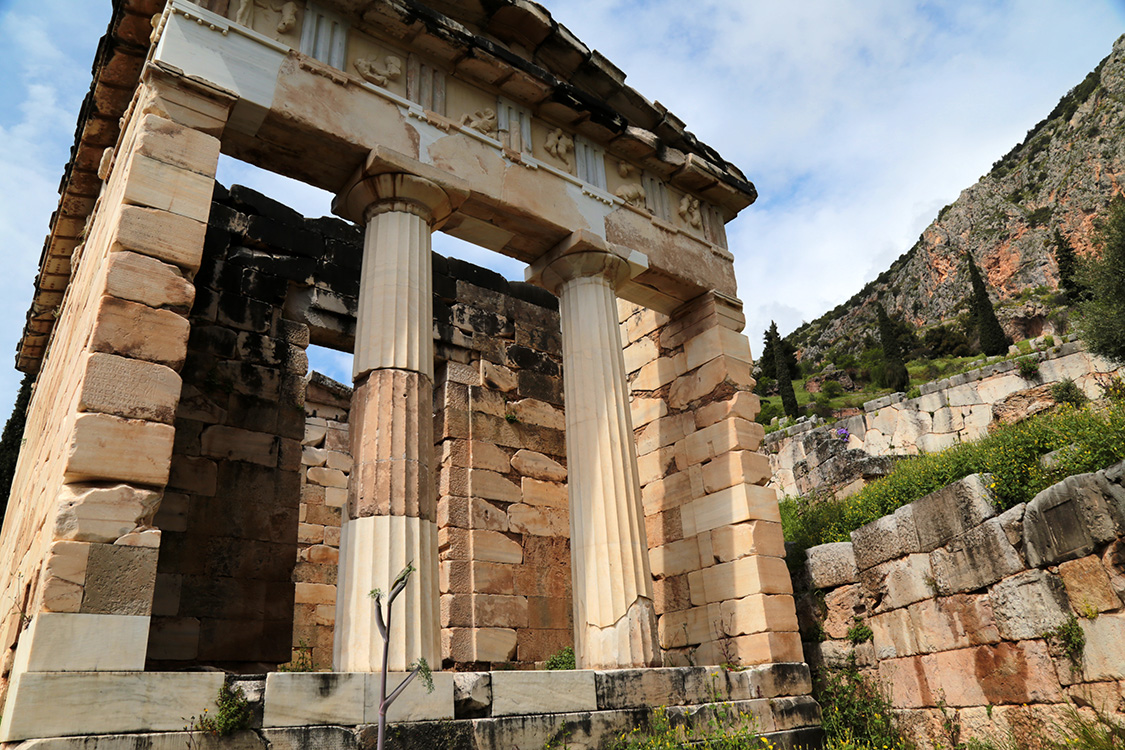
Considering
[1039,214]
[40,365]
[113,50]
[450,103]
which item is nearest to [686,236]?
[450,103]

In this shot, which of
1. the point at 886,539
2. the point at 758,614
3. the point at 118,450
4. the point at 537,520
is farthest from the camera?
the point at 537,520

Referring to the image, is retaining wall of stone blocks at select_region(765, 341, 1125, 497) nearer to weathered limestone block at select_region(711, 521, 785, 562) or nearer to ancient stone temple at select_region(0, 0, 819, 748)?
weathered limestone block at select_region(711, 521, 785, 562)

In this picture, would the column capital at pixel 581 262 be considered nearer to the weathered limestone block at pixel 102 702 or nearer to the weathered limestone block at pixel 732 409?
the weathered limestone block at pixel 732 409

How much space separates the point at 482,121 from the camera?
833 centimetres

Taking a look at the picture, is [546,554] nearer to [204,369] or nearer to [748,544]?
[748,544]

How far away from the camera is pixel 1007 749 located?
6645 mm

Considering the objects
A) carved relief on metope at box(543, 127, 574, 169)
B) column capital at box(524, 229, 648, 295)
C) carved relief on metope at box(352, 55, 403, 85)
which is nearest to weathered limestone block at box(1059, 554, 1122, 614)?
column capital at box(524, 229, 648, 295)

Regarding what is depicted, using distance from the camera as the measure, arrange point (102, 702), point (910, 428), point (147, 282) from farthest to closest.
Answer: point (910, 428) < point (147, 282) < point (102, 702)

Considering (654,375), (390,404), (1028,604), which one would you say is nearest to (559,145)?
(654,375)

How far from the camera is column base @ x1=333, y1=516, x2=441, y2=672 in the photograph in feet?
18.3

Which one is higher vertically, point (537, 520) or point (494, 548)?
point (537, 520)

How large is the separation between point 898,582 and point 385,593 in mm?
5854

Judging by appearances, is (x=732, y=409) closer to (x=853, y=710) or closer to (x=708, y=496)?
(x=708, y=496)

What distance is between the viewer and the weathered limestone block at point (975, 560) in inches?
277
